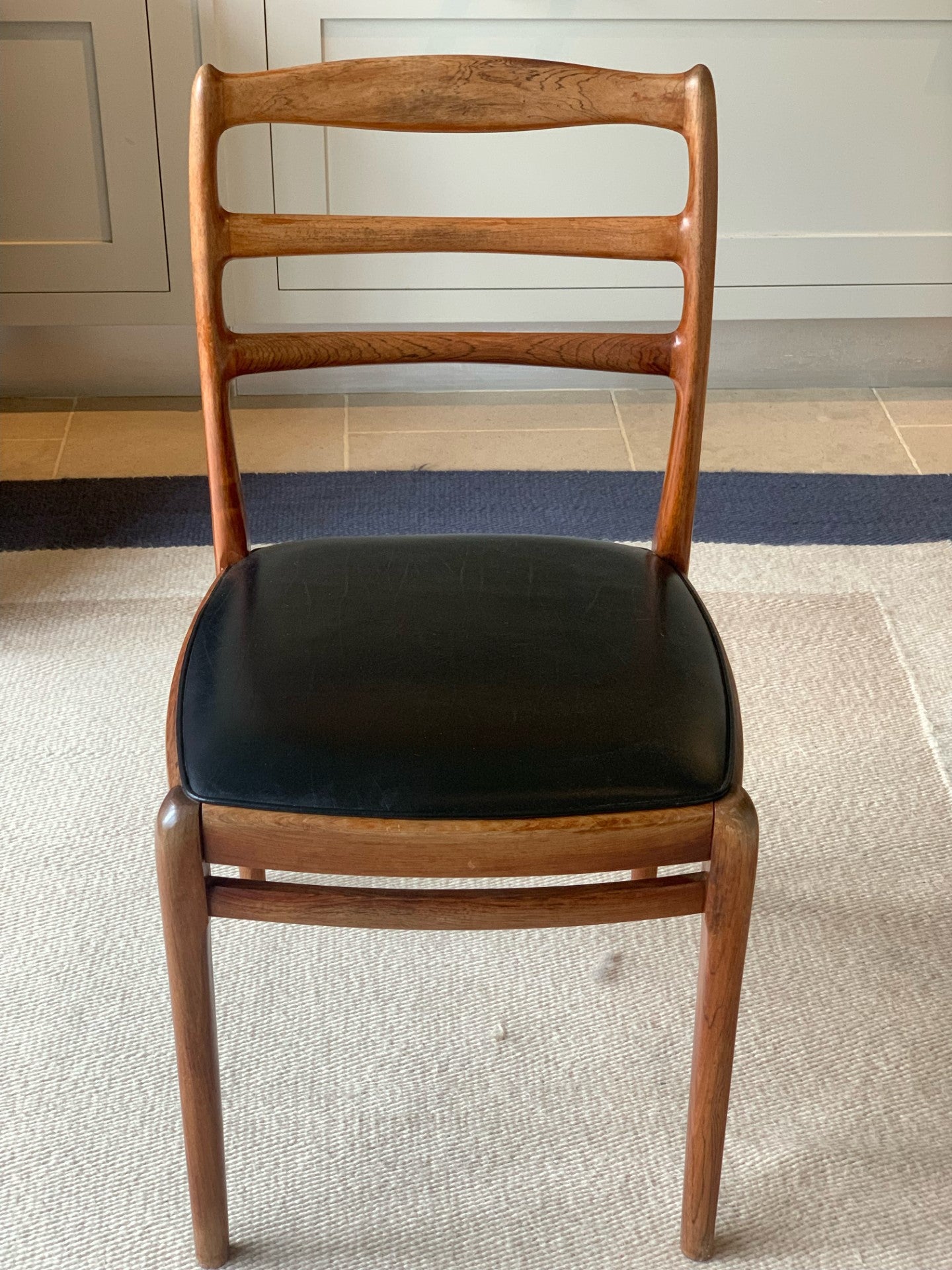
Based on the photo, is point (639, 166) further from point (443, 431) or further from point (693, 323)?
point (693, 323)

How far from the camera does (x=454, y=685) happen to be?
0.91 meters

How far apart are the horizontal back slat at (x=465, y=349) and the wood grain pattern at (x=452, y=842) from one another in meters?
0.40

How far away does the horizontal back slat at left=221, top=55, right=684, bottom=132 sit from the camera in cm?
101

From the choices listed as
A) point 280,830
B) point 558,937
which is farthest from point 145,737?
point 280,830

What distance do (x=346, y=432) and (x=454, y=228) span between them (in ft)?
4.00

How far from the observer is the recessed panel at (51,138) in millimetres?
2014

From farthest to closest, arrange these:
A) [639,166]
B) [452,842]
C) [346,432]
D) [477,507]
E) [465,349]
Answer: [346,432]
[639,166]
[477,507]
[465,349]
[452,842]

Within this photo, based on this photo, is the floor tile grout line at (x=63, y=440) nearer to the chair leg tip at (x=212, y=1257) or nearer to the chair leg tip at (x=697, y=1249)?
the chair leg tip at (x=212, y=1257)

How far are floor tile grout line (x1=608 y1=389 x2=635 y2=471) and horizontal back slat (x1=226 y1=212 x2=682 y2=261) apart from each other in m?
1.11

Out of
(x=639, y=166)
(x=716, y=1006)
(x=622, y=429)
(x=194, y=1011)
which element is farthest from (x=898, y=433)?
(x=194, y=1011)

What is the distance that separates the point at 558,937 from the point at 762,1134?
0.28 meters

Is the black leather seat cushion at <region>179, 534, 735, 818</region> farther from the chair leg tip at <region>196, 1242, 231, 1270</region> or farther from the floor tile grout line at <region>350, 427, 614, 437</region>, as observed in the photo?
the floor tile grout line at <region>350, 427, 614, 437</region>

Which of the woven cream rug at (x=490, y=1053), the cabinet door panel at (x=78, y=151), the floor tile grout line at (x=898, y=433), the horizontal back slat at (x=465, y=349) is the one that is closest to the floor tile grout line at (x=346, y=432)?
the cabinet door panel at (x=78, y=151)

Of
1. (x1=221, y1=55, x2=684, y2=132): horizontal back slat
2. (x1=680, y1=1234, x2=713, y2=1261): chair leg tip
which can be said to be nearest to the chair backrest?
(x1=221, y1=55, x2=684, y2=132): horizontal back slat
